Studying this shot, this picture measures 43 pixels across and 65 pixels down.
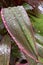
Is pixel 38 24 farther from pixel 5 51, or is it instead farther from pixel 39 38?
pixel 5 51

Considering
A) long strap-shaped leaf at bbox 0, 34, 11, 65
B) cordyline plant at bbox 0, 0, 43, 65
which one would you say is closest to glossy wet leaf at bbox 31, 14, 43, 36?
cordyline plant at bbox 0, 0, 43, 65

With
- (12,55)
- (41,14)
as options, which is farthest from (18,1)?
(12,55)

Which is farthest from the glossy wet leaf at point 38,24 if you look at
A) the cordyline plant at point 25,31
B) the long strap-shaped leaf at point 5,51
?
the long strap-shaped leaf at point 5,51

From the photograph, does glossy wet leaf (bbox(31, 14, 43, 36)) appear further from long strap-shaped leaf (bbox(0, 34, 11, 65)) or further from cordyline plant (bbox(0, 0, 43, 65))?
long strap-shaped leaf (bbox(0, 34, 11, 65))

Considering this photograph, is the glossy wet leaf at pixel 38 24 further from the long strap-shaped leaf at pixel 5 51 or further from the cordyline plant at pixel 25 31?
the long strap-shaped leaf at pixel 5 51

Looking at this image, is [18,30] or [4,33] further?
[4,33]

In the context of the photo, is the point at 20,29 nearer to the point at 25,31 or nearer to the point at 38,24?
the point at 25,31

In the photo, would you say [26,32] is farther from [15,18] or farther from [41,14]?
[41,14]

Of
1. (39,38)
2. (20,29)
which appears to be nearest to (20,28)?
(20,29)

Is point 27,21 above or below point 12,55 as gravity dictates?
above

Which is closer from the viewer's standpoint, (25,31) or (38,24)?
(25,31)
